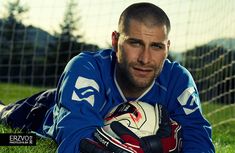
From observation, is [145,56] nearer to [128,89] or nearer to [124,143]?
[128,89]

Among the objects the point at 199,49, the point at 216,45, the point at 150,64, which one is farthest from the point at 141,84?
the point at 199,49

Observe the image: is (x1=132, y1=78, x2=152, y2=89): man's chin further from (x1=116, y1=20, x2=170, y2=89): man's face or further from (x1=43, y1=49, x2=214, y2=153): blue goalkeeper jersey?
(x1=43, y1=49, x2=214, y2=153): blue goalkeeper jersey

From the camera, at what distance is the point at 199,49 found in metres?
10.3

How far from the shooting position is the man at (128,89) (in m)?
2.87

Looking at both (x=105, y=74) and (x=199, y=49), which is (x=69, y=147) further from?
(x=199, y=49)

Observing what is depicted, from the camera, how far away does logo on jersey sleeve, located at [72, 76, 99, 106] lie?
9.87ft

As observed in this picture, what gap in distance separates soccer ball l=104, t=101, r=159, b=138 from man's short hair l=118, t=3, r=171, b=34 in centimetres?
40

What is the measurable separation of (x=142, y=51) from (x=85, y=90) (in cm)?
36

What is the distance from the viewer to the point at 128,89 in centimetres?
323

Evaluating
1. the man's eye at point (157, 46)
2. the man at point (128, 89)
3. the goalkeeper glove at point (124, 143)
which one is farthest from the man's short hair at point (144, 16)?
→ the goalkeeper glove at point (124, 143)

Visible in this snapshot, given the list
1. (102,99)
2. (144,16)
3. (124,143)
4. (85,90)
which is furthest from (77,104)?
(144,16)

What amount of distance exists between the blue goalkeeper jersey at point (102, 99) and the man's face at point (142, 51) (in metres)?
0.18

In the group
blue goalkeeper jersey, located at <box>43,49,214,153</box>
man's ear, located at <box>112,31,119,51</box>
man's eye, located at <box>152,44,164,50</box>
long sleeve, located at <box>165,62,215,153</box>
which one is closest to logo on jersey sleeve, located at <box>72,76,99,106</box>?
blue goalkeeper jersey, located at <box>43,49,214,153</box>

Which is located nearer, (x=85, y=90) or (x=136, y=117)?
(x=136, y=117)
